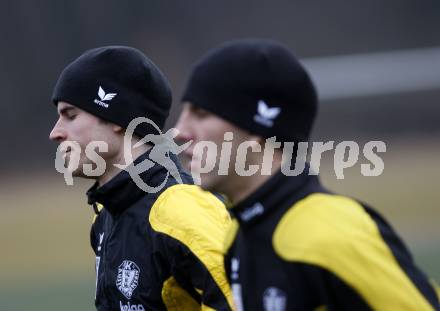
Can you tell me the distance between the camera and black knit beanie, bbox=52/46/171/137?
165 inches

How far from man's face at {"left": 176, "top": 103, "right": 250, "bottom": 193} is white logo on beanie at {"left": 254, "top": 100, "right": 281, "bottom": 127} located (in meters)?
0.07

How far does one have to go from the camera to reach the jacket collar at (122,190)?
4.07 m

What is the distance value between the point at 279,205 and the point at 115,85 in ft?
5.34

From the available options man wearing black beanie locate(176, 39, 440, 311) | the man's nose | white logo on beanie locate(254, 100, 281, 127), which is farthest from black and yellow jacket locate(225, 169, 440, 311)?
the man's nose

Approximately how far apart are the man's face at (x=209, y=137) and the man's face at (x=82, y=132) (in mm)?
1164

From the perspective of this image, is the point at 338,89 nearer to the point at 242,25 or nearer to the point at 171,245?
the point at 242,25

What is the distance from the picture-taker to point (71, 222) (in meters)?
14.3

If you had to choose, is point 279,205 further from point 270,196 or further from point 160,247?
point 160,247

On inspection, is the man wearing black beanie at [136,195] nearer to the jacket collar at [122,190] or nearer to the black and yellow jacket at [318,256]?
the jacket collar at [122,190]

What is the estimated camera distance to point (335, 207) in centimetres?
270

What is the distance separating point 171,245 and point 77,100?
820 mm

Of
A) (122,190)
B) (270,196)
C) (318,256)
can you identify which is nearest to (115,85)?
(122,190)

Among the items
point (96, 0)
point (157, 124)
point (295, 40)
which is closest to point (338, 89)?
point (295, 40)

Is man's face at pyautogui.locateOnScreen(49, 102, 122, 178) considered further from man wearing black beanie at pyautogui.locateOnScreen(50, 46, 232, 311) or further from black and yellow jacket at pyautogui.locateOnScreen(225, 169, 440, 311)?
black and yellow jacket at pyautogui.locateOnScreen(225, 169, 440, 311)
